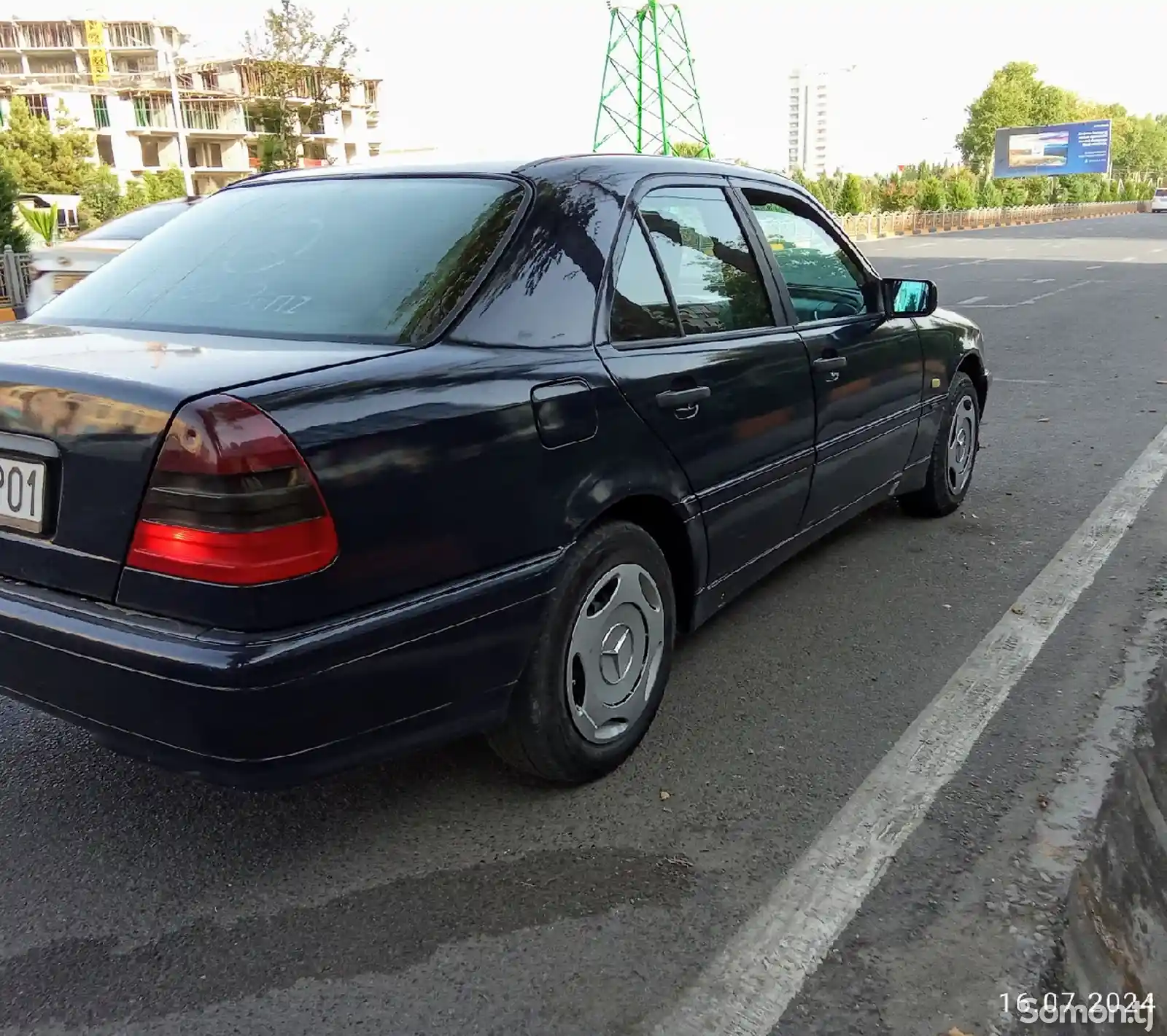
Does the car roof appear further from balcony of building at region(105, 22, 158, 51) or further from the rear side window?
balcony of building at region(105, 22, 158, 51)

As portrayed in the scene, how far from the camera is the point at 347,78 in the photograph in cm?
3369

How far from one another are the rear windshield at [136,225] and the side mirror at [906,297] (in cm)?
700


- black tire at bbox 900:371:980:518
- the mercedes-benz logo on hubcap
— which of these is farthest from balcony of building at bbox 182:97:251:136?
the mercedes-benz logo on hubcap

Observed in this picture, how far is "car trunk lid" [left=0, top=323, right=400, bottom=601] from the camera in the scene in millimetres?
2166

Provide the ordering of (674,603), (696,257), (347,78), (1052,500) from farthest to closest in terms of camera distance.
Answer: (347,78) → (1052,500) → (696,257) → (674,603)

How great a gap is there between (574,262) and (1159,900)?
6.76 ft

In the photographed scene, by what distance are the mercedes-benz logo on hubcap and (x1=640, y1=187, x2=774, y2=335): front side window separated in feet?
3.00

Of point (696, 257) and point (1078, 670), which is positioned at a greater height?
point (696, 257)

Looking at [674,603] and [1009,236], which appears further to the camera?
[1009,236]

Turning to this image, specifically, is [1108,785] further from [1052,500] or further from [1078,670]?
[1052,500]

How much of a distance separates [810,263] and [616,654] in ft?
6.41

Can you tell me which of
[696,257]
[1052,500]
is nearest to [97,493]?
[696,257]

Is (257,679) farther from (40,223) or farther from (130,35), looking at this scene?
(130,35)

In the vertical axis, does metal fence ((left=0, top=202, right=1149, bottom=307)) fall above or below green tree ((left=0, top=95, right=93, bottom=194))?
below
